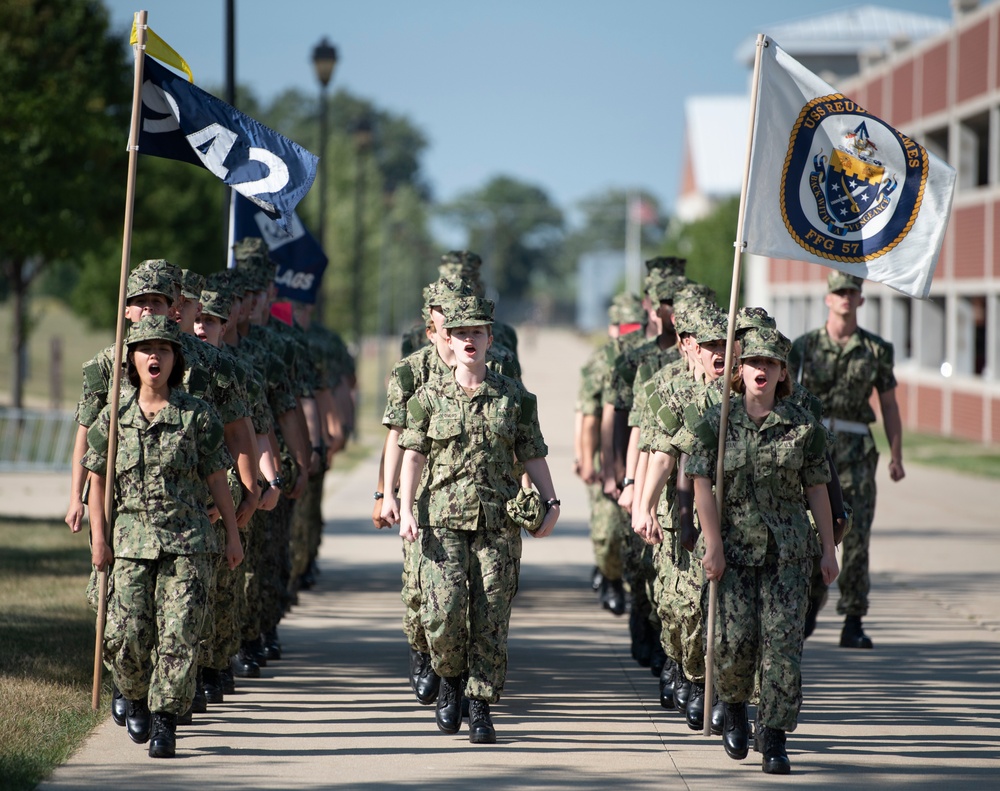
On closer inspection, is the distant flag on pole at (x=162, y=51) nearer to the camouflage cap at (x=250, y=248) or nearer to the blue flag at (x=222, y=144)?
the blue flag at (x=222, y=144)

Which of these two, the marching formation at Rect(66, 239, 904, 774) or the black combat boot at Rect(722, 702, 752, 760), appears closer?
the marching formation at Rect(66, 239, 904, 774)

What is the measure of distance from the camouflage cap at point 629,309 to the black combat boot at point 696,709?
434cm

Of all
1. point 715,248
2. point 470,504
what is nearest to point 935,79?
point 715,248

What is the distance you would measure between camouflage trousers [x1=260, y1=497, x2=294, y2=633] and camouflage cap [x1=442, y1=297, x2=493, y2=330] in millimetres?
2266

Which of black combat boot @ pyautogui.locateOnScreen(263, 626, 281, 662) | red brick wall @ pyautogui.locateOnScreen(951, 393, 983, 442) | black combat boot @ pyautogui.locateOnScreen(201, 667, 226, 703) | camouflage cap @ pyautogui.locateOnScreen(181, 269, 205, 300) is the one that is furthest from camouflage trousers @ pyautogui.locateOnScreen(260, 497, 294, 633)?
red brick wall @ pyautogui.locateOnScreen(951, 393, 983, 442)

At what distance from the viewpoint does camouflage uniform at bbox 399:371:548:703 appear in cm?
705

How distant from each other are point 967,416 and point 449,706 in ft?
81.0

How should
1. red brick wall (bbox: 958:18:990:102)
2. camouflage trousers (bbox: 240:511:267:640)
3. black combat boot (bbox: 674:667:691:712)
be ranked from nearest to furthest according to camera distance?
1. black combat boot (bbox: 674:667:691:712)
2. camouflage trousers (bbox: 240:511:267:640)
3. red brick wall (bbox: 958:18:990:102)

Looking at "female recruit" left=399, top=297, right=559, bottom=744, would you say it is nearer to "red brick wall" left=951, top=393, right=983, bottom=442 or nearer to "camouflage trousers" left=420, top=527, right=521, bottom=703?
"camouflage trousers" left=420, top=527, right=521, bottom=703

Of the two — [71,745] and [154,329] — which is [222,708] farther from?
[154,329]

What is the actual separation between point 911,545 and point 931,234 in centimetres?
843

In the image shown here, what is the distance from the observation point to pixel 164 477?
6.53 metres

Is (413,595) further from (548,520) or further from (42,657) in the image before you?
(42,657)

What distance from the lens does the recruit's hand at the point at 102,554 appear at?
6.55 metres
